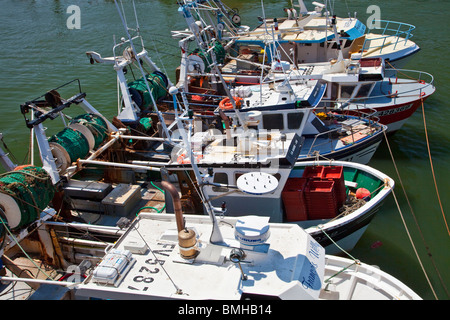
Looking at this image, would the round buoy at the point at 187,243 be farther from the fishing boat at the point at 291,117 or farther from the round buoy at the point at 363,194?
the fishing boat at the point at 291,117

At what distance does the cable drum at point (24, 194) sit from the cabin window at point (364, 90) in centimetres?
1296

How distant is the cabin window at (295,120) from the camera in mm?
13359

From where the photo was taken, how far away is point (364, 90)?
1698 cm

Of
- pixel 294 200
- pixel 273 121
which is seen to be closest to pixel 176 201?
pixel 294 200

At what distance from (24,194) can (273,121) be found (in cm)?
803

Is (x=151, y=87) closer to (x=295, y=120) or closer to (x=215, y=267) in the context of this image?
(x=295, y=120)

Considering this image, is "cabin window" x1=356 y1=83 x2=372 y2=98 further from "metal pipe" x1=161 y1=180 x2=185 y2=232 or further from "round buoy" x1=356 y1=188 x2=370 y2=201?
"metal pipe" x1=161 y1=180 x2=185 y2=232

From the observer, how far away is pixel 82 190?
11516mm

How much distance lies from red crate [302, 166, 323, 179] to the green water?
2.84 metres

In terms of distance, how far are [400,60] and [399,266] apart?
42.7 feet

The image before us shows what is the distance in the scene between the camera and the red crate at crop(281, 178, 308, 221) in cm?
1020

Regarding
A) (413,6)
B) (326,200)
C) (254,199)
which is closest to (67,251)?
(254,199)

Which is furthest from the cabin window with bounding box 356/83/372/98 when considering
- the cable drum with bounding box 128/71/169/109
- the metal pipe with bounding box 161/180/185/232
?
the metal pipe with bounding box 161/180/185/232

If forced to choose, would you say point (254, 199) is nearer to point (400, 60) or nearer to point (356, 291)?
point (356, 291)
